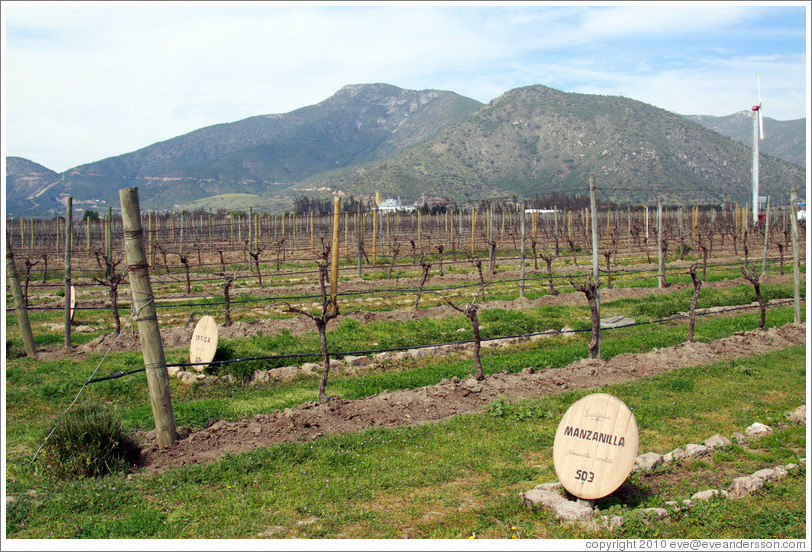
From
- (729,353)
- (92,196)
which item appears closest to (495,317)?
(729,353)

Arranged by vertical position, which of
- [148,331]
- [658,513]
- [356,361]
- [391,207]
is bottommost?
[356,361]

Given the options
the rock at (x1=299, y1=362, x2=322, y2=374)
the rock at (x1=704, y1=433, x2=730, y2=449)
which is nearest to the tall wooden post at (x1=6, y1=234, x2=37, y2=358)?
the rock at (x1=299, y1=362, x2=322, y2=374)

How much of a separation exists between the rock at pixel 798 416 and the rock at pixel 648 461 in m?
2.70

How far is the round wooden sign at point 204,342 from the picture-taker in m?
12.5

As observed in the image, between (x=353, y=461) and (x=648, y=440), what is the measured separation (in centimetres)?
387

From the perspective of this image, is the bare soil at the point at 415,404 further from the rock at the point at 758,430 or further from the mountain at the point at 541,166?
the mountain at the point at 541,166

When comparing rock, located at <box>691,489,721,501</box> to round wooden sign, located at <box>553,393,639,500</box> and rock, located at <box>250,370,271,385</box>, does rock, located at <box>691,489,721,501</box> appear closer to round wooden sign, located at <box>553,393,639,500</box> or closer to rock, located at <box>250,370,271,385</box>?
round wooden sign, located at <box>553,393,639,500</box>

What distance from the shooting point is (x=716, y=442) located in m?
7.84

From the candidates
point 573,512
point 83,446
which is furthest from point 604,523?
point 83,446

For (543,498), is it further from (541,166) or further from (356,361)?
(541,166)

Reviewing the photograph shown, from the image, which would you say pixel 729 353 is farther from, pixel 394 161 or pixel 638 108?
pixel 638 108

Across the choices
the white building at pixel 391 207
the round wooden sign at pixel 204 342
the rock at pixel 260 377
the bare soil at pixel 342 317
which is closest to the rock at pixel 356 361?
the rock at pixel 260 377

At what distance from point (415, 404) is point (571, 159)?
161 meters

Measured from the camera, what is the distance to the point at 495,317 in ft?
57.1
